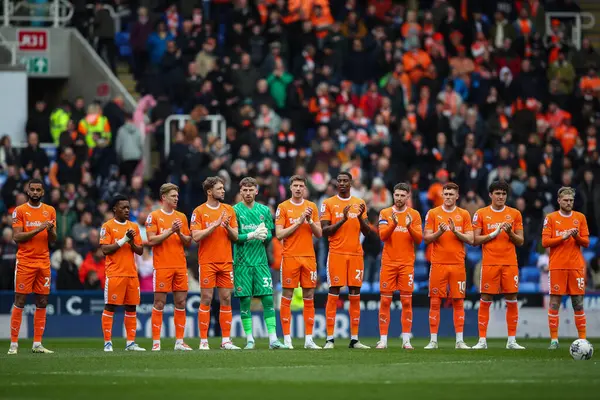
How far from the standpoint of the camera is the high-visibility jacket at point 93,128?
3080 cm

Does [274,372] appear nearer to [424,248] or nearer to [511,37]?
[424,248]

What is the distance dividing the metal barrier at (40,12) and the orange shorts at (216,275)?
1421cm

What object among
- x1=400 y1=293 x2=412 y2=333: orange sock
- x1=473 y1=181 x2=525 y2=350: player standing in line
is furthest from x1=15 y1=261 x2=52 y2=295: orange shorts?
x1=473 y1=181 x2=525 y2=350: player standing in line

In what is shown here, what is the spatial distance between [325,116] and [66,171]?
6497 mm

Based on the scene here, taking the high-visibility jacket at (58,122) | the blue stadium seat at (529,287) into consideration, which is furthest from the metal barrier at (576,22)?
the high-visibility jacket at (58,122)

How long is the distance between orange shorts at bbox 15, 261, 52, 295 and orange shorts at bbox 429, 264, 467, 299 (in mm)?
5966

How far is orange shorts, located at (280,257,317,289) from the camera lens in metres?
20.7

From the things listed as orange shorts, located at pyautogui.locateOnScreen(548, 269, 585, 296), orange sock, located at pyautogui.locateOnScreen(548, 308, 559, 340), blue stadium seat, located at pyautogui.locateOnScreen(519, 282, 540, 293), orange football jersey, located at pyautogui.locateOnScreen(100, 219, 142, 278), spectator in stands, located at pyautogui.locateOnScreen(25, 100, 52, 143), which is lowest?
orange sock, located at pyautogui.locateOnScreen(548, 308, 559, 340)

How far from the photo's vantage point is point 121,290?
20.3 meters

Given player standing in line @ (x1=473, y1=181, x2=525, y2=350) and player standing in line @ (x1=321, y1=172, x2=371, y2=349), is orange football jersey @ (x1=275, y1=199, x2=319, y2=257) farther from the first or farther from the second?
player standing in line @ (x1=473, y1=181, x2=525, y2=350)

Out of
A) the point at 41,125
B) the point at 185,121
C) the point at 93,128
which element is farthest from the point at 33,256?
the point at 185,121

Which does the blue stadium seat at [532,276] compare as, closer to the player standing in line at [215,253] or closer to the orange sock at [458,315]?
the orange sock at [458,315]

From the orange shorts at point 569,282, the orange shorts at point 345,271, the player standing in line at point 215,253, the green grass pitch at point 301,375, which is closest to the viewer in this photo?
the green grass pitch at point 301,375

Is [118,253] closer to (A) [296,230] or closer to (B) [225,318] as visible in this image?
(B) [225,318]
